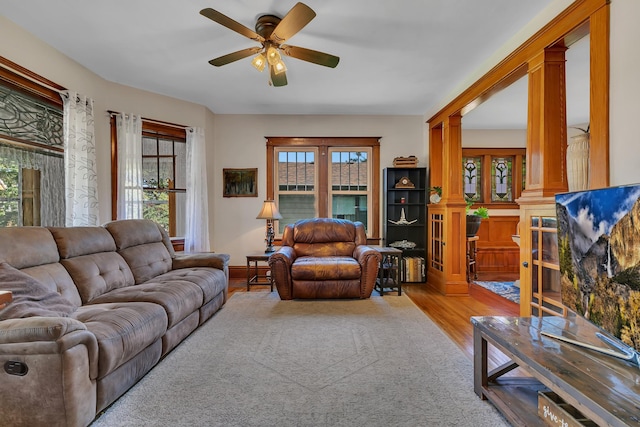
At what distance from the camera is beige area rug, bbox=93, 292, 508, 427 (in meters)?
1.72

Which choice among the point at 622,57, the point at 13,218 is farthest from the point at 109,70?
the point at 622,57

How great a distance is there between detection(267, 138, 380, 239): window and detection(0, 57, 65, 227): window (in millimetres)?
2800

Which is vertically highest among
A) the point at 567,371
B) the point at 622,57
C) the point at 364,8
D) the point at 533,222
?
the point at 364,8

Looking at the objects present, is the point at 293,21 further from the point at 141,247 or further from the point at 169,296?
the point at 141,247

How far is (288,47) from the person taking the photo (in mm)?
2631

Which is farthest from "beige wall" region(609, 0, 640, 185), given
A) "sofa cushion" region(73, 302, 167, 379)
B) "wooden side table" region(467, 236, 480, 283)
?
"wooden side table" region(467, 236, 480, 283)

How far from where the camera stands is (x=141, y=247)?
3273 mm

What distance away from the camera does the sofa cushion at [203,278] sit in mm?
2998

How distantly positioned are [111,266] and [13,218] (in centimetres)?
98

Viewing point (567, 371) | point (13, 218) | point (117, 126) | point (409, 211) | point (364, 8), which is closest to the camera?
point (567, 371)

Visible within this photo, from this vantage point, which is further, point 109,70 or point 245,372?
point 109,70

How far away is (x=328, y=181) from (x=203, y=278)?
285cm

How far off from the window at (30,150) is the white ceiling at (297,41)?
48 centimetres

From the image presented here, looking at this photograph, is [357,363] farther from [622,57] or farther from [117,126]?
[117,126]
